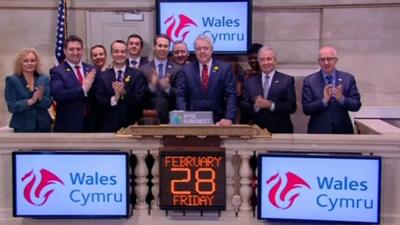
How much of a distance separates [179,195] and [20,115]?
1.80 metres

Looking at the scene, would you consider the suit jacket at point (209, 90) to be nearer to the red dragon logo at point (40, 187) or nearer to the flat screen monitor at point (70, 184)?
the flat screen monitor at point (70, 184)

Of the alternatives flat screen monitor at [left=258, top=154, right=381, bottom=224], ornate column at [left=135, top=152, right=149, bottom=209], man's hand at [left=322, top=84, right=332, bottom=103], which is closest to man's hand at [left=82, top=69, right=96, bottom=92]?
ornate column at [left=135, top=152, right=149, bottom=209]

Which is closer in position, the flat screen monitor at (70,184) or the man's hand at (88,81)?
the flat screen monitor at (70,184)

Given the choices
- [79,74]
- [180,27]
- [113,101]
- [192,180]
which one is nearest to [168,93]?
[113,101]

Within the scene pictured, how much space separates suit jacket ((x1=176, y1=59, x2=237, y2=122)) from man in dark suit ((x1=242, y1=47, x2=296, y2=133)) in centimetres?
19

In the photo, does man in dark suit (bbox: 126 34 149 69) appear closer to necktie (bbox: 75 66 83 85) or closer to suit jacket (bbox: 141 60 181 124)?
suit jacket (bbox: 141 60 181 124)

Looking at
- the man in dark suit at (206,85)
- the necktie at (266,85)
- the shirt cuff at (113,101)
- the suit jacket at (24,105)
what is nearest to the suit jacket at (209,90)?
the man in dark suit at (206,85)

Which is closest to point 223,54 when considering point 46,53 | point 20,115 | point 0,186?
point 46,53

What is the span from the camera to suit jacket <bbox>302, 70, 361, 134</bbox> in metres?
5.34

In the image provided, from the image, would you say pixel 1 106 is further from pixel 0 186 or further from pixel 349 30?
pixel 349 30

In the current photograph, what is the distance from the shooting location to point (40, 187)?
15.6 ft

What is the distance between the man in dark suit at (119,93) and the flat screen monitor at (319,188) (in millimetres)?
1500

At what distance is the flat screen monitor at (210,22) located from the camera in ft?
25.8

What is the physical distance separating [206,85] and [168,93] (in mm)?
394
